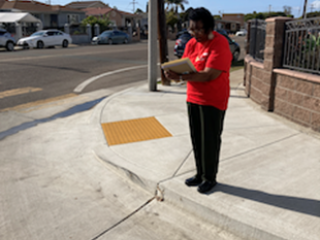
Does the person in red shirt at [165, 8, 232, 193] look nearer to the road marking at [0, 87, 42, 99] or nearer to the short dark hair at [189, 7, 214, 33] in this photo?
the short dark hair at [189, 7, 214, 33]

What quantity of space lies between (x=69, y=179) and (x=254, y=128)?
124 inches

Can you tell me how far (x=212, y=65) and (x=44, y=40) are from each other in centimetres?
2619

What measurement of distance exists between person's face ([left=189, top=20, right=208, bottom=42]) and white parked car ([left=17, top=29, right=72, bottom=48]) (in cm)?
2528

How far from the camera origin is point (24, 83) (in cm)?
1026

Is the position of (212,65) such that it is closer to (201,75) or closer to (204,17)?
(201,75)

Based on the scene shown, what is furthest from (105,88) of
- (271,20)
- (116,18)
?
(116,18)

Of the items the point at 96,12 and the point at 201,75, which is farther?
the point at 96,12

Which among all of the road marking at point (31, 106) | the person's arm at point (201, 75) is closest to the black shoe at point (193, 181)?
the person's arm at point (201, 75)

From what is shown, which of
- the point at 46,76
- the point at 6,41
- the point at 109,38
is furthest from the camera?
the point at 109,38

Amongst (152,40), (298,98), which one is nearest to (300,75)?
(298,98)

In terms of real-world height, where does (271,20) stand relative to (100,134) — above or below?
above

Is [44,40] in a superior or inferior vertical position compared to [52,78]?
superior

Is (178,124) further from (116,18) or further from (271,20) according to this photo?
(116,18)

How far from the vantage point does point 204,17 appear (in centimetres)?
293
